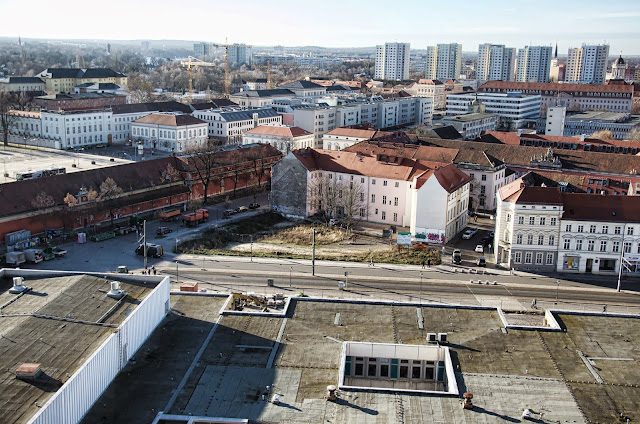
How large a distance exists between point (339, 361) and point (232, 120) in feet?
306

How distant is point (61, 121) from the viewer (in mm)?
115438

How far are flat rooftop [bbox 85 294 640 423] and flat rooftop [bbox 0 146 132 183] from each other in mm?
60843

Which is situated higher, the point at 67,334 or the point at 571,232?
the point at 67,334

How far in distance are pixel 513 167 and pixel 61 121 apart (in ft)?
246

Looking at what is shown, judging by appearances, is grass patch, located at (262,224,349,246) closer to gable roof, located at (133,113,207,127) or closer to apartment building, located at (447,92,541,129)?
gable roof, located at (133,113,207,127)

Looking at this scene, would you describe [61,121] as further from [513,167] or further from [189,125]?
[513,167]

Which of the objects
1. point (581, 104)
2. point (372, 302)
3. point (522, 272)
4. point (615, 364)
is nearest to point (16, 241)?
point (372, 302)

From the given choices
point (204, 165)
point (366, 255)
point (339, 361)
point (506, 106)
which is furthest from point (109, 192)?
point (506, 106)

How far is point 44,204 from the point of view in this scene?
214 feet

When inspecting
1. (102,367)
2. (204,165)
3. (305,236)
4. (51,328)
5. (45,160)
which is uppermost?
(204,165)

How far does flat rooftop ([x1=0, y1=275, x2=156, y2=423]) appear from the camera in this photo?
28.7m

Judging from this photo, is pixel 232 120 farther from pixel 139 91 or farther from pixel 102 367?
pixel 102 367

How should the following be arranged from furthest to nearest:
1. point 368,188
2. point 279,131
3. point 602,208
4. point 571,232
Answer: point 279,131, point 368,188, point 571,232, point 602,208

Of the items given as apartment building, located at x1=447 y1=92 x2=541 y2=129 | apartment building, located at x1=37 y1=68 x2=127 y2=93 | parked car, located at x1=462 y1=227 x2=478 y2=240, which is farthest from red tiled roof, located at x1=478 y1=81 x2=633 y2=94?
parked car, located at x1=462 y1=227 x2=478 y2=240
